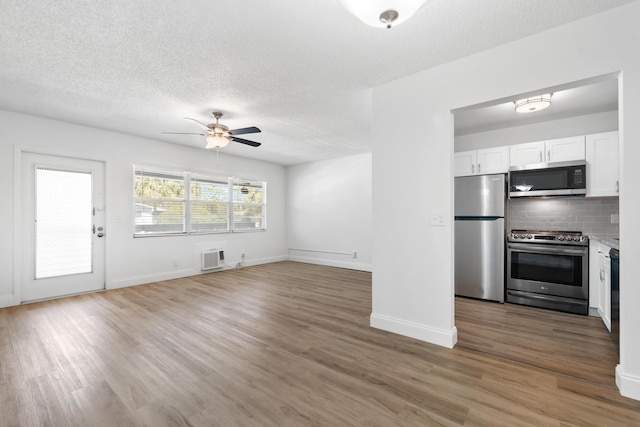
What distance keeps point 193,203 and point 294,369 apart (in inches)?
181

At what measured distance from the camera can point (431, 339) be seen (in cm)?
261

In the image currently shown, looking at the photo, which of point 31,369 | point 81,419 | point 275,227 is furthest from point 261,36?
point 275,227

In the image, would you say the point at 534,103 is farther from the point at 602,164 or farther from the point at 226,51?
the point at 226,51

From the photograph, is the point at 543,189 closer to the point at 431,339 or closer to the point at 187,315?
the point at 431,339

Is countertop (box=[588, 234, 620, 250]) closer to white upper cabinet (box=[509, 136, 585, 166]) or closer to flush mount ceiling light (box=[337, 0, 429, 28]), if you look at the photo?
white upper cabinet (box=[509, 136, 585, 166])

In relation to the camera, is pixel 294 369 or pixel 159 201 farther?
pixel 159 201

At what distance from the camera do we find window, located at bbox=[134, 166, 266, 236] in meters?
5.14

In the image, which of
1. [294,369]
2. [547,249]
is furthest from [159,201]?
[547,249]

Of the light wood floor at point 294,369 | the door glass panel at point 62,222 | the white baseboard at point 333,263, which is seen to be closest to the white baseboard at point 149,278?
the door glass panel at point 62,222

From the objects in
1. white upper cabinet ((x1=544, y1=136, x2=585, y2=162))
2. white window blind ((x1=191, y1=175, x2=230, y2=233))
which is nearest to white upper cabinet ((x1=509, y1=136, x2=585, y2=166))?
white upper cabinet ((x1=544, y1=136, x2=585, y2=162))

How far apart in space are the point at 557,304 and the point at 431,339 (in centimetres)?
211

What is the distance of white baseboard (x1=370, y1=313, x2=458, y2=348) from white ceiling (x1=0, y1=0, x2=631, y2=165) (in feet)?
8.18

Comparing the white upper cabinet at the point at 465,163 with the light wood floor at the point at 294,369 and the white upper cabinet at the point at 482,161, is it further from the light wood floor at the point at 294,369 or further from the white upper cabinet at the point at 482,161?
the light wood floor at the point at 294,369

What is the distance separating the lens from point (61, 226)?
421cm
